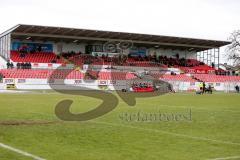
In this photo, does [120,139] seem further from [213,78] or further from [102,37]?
[213,78]

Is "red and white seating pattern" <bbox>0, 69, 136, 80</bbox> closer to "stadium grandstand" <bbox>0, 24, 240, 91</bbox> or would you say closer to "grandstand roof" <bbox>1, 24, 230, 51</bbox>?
"stadium grandstand" <bbox>0, 24, 240, 91</bbox>

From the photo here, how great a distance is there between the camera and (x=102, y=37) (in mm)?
77438

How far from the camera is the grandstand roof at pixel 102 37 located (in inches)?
2771

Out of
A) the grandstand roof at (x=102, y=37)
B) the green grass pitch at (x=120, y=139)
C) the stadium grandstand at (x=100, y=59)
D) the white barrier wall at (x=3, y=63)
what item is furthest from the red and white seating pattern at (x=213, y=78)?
the green grass pitch at (x=120, y=139)

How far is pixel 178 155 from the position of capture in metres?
9.77

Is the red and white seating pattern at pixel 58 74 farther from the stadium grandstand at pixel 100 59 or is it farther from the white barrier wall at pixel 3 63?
the white barrier wall at pixel 3 63

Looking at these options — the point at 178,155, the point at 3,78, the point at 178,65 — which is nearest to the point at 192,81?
the point at 178,65

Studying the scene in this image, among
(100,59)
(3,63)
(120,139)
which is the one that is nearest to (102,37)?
(100,59)

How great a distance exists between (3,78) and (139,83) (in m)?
17.6

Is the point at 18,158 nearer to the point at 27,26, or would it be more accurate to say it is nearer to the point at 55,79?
the point at 55,79

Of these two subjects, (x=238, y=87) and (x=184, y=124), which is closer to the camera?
(x=184, y=124)

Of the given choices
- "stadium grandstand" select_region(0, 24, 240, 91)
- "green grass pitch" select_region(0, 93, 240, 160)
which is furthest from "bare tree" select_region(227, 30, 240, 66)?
"green grass pitch" select_region(0, 93, 240, 160)

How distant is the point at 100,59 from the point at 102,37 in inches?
145

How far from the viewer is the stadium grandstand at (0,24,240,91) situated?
6184cm
